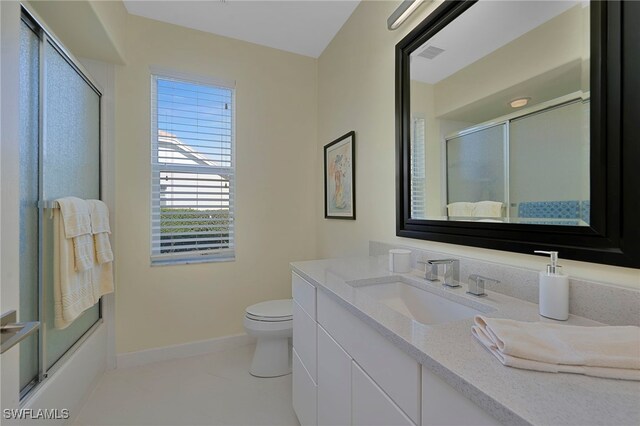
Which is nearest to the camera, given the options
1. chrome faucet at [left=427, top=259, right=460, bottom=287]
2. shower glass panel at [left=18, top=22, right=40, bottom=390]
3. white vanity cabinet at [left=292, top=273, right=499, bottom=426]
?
white vanity cabinet at [left=292, top=273, right=499, bottom=426]

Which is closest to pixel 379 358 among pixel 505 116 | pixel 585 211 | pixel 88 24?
pixel 585 211

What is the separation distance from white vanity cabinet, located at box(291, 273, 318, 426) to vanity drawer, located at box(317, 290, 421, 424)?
7.7 inches

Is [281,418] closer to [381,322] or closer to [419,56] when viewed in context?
[381,322]

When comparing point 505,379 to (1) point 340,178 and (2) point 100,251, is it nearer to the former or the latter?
(1) point 340,178

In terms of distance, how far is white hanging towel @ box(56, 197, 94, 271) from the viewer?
1374 mm

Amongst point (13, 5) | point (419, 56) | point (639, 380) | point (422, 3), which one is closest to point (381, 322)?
point (639, 380)

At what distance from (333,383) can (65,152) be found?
189 centimetres

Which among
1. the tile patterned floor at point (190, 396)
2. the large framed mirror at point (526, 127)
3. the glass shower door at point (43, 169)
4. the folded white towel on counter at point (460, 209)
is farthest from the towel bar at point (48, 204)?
the folded white towel on counter at point (460, 209)

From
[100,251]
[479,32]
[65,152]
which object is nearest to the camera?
[479,32]

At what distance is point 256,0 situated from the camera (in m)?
1.89

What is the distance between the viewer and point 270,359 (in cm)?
192

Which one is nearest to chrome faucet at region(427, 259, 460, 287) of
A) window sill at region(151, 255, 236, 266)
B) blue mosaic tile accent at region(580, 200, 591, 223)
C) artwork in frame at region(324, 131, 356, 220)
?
blue mosaic tile accent at region(580, 200, 591, 223)

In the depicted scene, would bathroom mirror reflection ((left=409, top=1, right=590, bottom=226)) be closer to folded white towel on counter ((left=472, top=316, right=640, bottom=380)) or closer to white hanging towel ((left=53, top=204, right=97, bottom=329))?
folded white towel on counter ((left=472, top=316, right=640, bottom=380))

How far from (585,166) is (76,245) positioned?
85.1 inches
